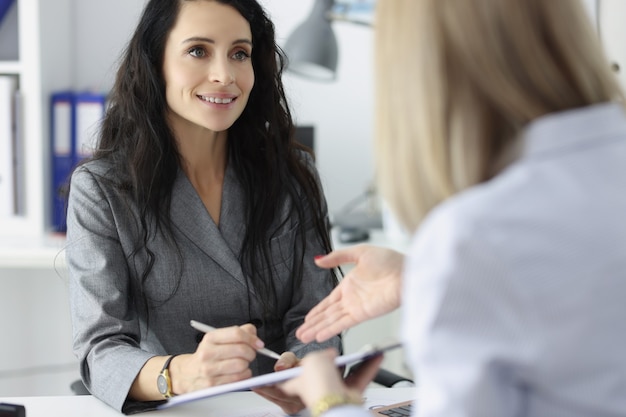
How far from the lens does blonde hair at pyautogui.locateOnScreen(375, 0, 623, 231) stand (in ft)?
3.07

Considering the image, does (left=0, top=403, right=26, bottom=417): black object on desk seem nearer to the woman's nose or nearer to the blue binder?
the woman's nose

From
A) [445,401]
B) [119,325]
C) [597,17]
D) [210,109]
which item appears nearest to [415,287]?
[445,401]

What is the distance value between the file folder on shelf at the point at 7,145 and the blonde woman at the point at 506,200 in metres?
2.17

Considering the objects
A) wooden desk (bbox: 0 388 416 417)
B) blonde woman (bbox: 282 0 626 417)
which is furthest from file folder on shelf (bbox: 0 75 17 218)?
blonde woman (bbox: 282 0 626 417)

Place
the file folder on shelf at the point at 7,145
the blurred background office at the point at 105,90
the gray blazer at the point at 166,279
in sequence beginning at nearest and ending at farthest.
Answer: the gray blazer at the point at 166,279, the file folder on shelf at the point at 7,145, the blurred background office at the point at 105,90

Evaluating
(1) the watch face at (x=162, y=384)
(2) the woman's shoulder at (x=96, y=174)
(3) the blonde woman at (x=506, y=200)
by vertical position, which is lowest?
(1) the watch face at (x=162, y=384)

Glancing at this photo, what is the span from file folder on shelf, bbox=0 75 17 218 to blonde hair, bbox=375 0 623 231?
7.30 feet

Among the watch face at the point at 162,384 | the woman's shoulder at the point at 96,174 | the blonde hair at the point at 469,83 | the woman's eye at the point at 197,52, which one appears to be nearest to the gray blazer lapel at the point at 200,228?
the woman's shoulder at the point at 96,174

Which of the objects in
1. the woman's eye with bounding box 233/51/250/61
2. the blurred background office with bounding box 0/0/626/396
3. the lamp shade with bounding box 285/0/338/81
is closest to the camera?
the woman's eye with bounding box 233/51/250/61

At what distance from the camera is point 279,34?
3.27m

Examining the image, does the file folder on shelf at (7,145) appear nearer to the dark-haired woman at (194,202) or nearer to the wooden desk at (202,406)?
the dark-haired woman at (194,202)

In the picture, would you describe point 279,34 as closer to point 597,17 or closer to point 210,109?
point 597,17

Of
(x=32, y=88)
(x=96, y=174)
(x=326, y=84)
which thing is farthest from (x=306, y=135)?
(x=96, y=174)

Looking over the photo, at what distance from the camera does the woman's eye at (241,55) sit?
201 centimetres
